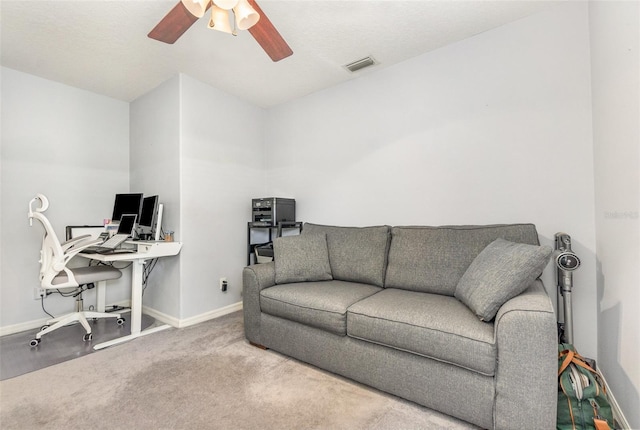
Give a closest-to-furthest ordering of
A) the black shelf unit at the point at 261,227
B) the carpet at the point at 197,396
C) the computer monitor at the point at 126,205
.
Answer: the carpet at the point at 197,396 < the computer monitor at the point at 126,205 < the black shelf unit at the point at 261,227

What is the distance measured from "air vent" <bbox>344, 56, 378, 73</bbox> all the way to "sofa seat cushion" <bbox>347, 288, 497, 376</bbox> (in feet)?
6.90

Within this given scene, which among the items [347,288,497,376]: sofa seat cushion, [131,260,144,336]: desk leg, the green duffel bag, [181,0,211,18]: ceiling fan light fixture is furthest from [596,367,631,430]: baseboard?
[131,260,144,336]: desk leg

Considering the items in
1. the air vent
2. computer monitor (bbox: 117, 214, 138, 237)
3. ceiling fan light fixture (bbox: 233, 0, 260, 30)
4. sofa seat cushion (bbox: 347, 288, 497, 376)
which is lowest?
sofa seat cushion (bbox: 347, 288, 497, 376)

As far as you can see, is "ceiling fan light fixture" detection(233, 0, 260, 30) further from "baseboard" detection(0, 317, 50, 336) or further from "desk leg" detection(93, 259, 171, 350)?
"baseboard" detection(0, 317, 50, 336)

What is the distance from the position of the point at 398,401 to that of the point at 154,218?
2.54 m

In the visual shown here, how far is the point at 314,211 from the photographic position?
326 centimetres

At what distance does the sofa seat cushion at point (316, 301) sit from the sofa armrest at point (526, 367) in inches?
32.6

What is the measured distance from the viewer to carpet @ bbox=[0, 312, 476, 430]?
142cm

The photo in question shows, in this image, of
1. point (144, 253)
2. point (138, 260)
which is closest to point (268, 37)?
point (144, 253)

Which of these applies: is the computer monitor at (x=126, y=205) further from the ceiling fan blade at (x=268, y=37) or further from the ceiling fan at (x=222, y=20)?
the ceiling fan blade at (x=268, y=37)

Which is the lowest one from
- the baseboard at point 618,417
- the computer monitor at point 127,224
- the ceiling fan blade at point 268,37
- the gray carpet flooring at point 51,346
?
the gray carpet flooring at point 51,346

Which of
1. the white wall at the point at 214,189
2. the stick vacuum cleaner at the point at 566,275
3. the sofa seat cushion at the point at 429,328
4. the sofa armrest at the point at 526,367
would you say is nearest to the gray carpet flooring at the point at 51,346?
the white wall at the point at 214,189

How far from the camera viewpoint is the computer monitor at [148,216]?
272 centimetres

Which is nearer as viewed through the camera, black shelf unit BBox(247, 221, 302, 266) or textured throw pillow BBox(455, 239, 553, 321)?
textured throw pillow BBox(455, 239, 553, 321)
